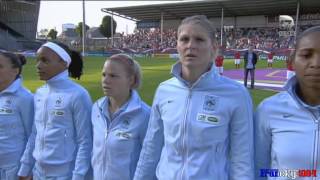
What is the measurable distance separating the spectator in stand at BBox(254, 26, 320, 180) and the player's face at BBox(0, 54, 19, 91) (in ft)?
9.01

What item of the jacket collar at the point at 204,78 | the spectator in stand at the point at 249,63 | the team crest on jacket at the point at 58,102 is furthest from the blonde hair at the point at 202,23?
the spectator in stand at the point at 249,63

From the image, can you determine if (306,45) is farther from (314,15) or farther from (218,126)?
(314,15)

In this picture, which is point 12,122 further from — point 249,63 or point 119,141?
point 249,63

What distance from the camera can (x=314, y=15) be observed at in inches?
2283

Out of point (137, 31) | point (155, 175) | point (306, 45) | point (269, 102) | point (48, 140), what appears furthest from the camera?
point (137, 31)

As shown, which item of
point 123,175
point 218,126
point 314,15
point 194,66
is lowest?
point 123,175

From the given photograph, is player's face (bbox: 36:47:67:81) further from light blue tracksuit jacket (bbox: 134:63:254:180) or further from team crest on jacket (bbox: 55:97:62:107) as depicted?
light blue tracksuit jacket (bbox: 134:63:254:180)

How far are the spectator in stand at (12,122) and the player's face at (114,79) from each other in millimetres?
1135

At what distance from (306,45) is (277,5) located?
57262 millimetres

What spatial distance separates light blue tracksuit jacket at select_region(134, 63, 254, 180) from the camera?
2760mm

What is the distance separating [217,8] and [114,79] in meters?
59.6

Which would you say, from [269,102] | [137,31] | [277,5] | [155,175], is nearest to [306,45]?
[269,102]

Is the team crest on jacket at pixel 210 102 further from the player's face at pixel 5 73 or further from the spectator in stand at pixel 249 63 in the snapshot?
the spectator in stand at pixel 249 63

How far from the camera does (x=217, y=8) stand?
61.2m
